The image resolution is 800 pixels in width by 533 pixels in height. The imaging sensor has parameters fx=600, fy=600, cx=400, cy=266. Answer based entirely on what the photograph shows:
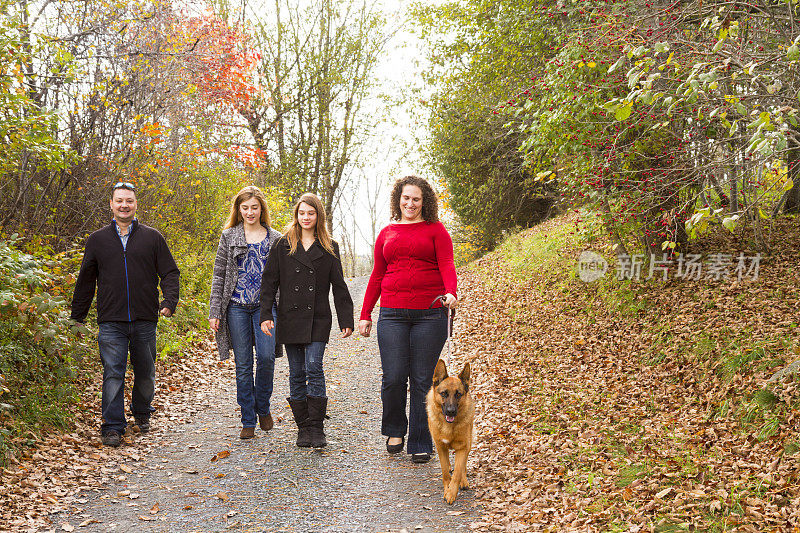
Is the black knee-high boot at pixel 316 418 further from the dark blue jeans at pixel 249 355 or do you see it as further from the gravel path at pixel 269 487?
the dark blue jeans at pixel 249 355

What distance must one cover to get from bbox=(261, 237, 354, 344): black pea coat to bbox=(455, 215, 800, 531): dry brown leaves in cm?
195

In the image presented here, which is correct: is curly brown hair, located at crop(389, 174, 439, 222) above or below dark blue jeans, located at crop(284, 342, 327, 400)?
above

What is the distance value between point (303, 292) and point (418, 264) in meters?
1.24

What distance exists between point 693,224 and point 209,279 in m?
10.5

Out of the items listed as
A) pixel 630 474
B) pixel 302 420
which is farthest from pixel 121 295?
pixel 630 474

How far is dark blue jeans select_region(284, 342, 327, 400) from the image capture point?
5.75 m

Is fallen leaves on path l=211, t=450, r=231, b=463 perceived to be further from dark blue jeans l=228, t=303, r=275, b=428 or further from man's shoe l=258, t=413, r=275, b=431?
man's shoe l=258, t=413, r=275, b=431

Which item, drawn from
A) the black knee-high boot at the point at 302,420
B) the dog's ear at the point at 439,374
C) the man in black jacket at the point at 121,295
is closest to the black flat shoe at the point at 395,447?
the black knee-high boot at the point at 302,420

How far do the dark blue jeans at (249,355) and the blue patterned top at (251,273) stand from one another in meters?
0.08

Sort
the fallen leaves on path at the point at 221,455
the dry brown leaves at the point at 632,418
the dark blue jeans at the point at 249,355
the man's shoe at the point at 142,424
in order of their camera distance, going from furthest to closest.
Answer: the man's shoe at the point at 142,424 → the dark blue jeans at the point at 249,355 → the fallen leaves on path at the point at 221,455 → the dry brown leaves at the point at 632,418

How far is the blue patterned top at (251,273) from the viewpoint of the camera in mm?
6090

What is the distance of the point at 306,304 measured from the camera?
5781 millimetres

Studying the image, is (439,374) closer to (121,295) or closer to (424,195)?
(424,195)

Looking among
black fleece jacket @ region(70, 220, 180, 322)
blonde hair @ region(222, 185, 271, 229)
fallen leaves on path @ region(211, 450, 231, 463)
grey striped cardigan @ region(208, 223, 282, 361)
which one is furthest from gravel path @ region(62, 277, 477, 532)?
blonde hair @ region(222, 185, 271, 229)
